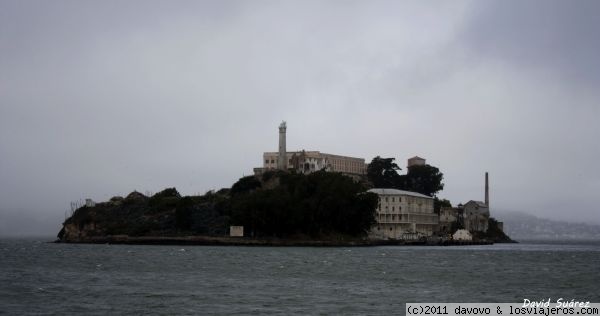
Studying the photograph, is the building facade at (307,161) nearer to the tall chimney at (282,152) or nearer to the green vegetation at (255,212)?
the tall chimney at (282,152)

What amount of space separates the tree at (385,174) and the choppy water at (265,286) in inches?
4162

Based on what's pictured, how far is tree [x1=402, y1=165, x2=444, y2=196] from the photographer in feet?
622

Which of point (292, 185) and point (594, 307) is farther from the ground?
point (292, 185)

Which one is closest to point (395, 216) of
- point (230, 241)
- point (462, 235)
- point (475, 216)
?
point (462, 235)

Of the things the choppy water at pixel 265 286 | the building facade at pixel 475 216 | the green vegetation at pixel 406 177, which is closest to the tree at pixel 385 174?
the green vegetation at pixel 406 177

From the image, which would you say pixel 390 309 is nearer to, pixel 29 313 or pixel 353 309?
pixel 353 309

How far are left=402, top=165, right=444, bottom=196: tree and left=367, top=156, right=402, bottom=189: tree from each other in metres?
3.34

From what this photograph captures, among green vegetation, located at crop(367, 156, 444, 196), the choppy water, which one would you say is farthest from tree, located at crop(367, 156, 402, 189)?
the choppy water

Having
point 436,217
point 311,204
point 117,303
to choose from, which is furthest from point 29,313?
point 436,217

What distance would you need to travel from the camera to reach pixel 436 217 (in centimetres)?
17638

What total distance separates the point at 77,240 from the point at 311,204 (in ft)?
169

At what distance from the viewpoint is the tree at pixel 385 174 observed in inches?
7343

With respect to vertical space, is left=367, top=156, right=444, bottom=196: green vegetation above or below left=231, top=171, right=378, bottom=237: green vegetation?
above

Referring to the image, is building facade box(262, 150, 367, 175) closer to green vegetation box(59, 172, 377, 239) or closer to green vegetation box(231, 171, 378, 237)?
green vegetation box(59, 172, 377, 239)
